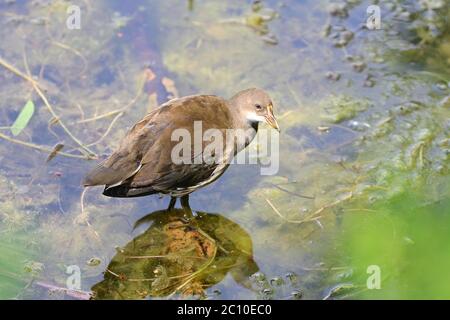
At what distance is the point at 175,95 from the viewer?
567 cm

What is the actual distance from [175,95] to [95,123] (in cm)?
67

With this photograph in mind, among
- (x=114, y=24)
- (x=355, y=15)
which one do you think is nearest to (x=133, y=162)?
(x=114, y=24)

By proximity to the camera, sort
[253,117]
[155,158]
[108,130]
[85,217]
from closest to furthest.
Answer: [155,158] → [85,217] → [253,117] → [108,130]

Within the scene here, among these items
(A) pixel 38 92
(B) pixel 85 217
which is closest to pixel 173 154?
(B) pixel 85 217

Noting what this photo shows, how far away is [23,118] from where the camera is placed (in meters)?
5.37

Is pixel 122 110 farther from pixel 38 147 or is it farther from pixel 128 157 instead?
pixel 128 157

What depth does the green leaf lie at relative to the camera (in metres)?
5.29

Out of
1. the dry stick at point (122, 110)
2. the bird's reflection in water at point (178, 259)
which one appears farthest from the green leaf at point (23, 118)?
the bird's reflection in water at point (178, 259)

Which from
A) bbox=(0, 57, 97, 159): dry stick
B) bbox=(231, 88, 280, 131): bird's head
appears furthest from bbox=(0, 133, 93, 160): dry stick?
bbox=(231, 88, 280, 131): bird's head

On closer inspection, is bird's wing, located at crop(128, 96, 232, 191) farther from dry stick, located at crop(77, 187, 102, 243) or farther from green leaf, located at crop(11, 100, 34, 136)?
green leaf, located at crop(11, 100, 34, 136)

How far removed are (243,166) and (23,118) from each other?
1.66 metres

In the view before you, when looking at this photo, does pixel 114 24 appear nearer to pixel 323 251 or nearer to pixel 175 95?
pixel 175 95
